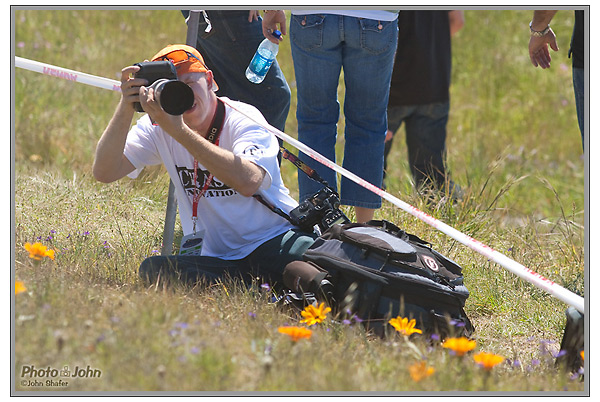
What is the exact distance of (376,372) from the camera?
7.00ft

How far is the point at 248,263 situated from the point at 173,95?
0.83 meters

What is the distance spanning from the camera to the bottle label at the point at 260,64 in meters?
3.59

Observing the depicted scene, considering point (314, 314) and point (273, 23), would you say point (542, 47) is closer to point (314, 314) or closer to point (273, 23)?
point (273, 23)

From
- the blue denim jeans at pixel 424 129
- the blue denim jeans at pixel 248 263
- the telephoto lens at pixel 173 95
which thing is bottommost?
the blue denim jeans at pixel 248 263

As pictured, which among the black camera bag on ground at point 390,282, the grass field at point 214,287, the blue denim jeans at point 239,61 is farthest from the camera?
the blue denim jeans at point 239,61

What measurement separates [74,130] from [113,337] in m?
4.06

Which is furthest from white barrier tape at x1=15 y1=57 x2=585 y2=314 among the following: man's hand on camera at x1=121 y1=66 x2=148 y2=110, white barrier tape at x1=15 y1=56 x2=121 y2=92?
man's hand on camera at x1=121 y1=66 x2=148 y2=110

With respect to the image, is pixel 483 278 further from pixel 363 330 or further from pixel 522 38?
pixel 522 38

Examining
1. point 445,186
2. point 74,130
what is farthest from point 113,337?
point 74,130

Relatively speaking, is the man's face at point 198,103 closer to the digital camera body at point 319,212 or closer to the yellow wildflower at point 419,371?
the digital camera body at point 319,212

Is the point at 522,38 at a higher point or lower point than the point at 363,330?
higher

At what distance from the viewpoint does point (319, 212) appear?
10.4ft

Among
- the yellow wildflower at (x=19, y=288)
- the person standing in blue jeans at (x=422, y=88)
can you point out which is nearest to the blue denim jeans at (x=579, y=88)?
the person standing in blue jeans at (x=422, y=88)

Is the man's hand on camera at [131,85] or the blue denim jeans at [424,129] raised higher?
the man's hand on camera at [131,85]
